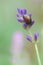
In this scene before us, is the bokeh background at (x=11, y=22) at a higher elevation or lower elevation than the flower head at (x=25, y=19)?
lower

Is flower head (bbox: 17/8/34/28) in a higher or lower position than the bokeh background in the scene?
higher

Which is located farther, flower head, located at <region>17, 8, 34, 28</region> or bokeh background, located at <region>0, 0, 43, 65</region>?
bokeh background, located at <region>0, 0, 43, 65</region>

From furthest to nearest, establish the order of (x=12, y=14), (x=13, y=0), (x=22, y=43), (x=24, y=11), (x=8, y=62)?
(x=13, y=0) → (x=12, y=14) → (x=22, y=43) → (x=8, y=62) → (x=24, y=11)

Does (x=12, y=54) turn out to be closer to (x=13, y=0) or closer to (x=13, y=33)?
(x=13, y=33)

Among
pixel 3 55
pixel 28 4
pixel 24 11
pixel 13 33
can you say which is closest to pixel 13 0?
pixel 28 4

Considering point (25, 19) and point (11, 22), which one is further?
point (11, 22)

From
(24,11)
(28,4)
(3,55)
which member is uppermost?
(24,11)

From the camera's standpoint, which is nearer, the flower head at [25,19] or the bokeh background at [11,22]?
the flower head at [25,19]

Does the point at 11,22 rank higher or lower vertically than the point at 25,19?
lower
